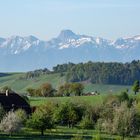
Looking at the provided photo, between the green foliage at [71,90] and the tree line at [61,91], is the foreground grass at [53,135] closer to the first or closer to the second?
the green foliage at [71,90]

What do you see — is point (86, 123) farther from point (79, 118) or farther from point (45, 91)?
point (45, 91)

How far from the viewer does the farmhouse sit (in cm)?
12269

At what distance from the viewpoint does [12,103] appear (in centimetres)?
12469

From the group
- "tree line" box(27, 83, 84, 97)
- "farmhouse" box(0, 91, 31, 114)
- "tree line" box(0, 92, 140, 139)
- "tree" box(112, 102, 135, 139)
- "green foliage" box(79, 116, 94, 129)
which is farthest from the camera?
"tree line" box(27, 83, 84, 97)

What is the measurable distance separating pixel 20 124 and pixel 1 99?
3544 centimetres

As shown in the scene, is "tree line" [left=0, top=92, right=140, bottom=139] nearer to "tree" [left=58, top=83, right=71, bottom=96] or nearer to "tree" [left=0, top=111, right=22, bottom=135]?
"tree" [left=0, top=111, right=22, bottom=135]

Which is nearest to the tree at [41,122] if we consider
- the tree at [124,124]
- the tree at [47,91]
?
the tree at [124,124]

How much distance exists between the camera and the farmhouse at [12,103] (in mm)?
122688

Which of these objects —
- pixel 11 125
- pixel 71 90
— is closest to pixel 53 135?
pixel 11 125

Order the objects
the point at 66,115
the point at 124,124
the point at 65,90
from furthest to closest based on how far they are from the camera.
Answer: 1. the point at 65,90
2. the point at 66,115
3. the point at 124,124

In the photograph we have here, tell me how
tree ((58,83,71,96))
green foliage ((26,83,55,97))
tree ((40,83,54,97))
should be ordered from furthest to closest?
green foliage ((26,83,55,97)) → tree ((40,83,54,97)) → tree ((58,83,71,96))

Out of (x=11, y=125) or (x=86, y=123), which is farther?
(x=86, y=123)

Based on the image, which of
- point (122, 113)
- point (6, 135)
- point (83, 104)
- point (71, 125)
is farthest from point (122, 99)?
point (6, 135)

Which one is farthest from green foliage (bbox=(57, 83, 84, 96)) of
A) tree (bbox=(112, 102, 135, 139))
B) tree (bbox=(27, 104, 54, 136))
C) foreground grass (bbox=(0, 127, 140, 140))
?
tree (bbox=(112, 102, 135, 139))
